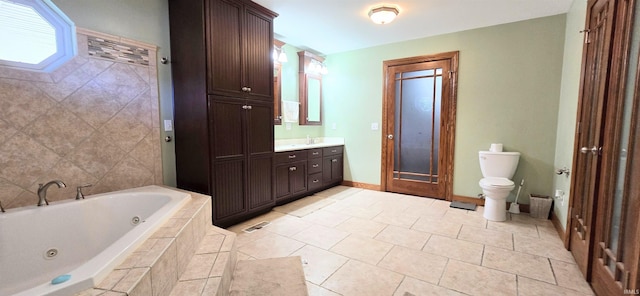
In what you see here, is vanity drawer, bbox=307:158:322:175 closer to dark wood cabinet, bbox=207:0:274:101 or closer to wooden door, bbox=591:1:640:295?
dark wood cabinet, bbox=207:0:274:101

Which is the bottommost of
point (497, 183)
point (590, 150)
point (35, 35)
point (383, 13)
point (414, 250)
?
point (414, 250)

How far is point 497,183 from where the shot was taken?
2850mm

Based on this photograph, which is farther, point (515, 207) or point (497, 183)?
point (515, 207)

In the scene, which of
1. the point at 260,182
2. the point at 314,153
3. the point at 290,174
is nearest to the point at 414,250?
the point at 260,182

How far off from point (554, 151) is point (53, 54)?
4.89 m

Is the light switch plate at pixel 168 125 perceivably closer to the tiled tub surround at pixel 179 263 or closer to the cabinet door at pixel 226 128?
the cabinet door at pixel 226 128

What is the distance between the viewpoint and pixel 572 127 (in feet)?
7.85

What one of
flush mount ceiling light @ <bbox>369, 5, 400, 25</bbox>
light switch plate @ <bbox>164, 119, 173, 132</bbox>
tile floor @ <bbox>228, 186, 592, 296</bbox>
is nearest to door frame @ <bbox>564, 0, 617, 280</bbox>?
tile floor @ <bbox>228, 186, 592, 296</bbox>

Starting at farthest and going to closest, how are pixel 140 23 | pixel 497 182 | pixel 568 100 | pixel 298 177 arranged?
pixel 298 177 < pixel 497 182 < pixel 568 100 < pixel 140 23

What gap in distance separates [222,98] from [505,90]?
3340mm

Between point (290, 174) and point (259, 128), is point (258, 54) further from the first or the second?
point (290, 174)

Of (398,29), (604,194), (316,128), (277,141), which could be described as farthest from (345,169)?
(604,194)

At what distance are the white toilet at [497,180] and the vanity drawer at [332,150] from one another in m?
2.05

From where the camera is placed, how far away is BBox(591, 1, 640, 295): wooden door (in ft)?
4.28
